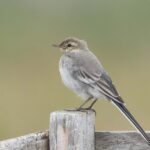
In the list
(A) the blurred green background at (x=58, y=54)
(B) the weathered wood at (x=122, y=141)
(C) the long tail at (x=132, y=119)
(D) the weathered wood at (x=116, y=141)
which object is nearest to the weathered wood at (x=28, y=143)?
(D) the weathered wood at (x=116, y=141)

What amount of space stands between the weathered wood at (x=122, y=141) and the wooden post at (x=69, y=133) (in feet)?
0.31

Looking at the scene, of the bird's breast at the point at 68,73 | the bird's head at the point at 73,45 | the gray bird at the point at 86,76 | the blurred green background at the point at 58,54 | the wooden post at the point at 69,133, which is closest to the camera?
the wooden post at the point at 69,133

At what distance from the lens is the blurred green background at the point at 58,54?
10734 mm

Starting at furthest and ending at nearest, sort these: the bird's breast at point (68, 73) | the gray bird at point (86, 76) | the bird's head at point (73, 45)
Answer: the bird's head at point (73, 45) < the bird's breast at point (68, 73) < the gray bird at point (86, 76)

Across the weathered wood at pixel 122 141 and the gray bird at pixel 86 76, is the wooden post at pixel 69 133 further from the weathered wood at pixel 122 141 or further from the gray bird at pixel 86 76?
the gray bird at pixel 86 76

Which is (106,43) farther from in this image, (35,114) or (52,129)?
(52,129)

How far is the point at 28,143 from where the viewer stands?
542 cm

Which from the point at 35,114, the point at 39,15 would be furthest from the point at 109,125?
the point at 39,15

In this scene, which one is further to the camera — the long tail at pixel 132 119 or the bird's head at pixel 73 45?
the bird's head at pixel 73 45

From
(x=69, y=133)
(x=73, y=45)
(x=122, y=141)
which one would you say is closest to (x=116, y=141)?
(x=122, y=141)

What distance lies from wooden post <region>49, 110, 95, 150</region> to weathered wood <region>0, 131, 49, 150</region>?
5cm

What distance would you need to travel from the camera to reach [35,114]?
1078cm

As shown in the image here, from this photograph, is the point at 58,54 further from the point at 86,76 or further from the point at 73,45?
the point at 86,76

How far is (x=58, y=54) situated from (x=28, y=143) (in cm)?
754
